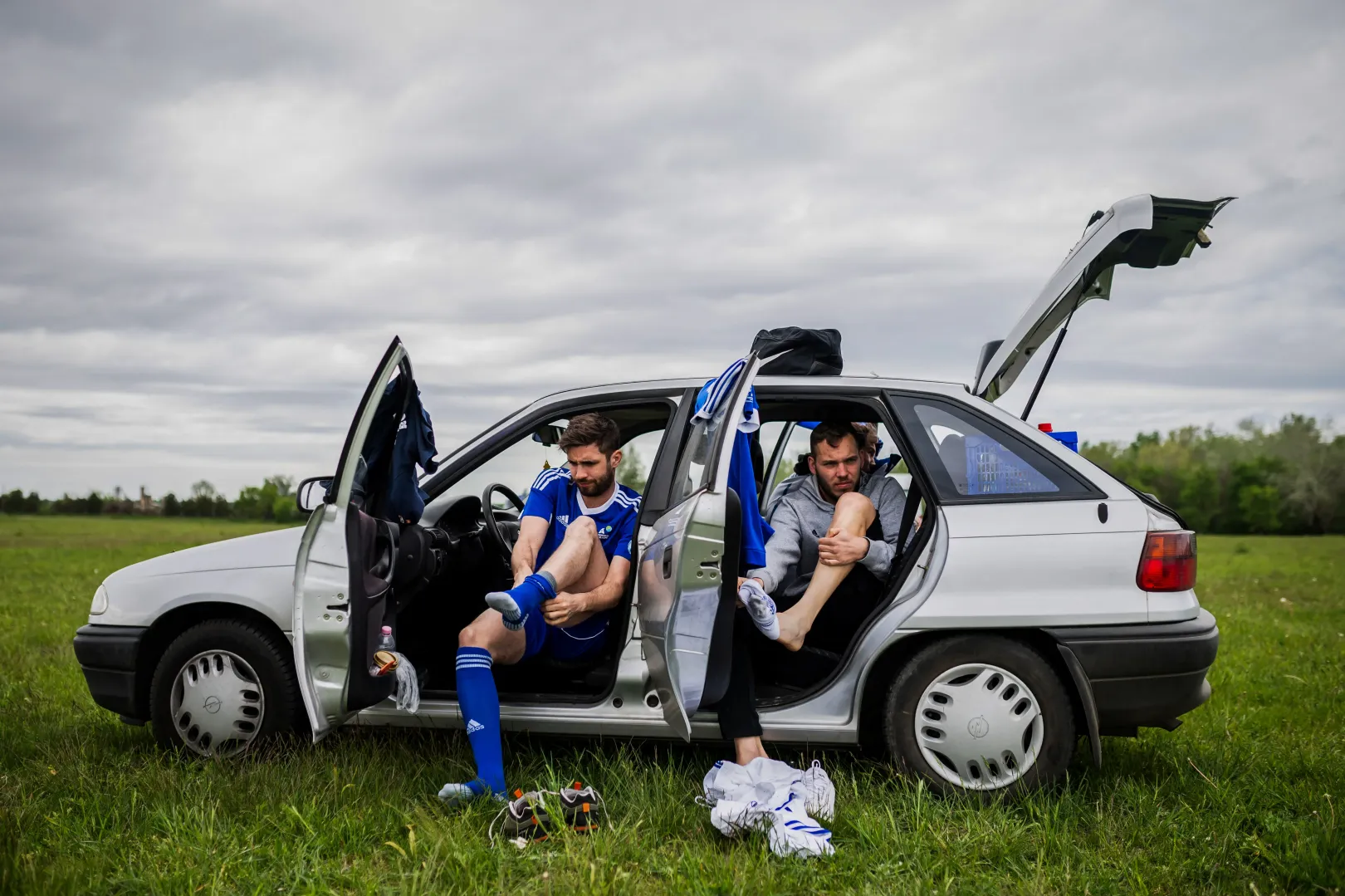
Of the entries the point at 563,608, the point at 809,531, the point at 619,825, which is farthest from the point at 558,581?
the point at 809,531

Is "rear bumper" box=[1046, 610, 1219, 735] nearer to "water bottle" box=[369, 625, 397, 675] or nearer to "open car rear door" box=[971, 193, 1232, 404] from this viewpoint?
"open car rear door" box=[971, 193, 1232, 404]

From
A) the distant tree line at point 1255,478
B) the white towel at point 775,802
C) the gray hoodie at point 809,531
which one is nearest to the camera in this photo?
the white towel at point 775,802

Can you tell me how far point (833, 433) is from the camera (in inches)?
165

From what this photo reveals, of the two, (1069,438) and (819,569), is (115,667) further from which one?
(1069,438)

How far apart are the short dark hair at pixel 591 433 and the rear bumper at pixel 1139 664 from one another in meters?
1.80

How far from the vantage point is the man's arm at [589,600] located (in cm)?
367

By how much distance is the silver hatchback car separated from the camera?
3473 mm

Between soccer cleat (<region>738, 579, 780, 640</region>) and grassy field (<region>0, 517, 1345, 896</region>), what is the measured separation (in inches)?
23.8

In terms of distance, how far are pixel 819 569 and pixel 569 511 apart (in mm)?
1033

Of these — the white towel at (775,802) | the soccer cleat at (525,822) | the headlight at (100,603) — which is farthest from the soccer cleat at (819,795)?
the headlight at (100,603)

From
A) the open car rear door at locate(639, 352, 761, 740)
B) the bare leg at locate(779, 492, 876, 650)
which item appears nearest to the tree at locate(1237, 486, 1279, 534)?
the bare leg at locate(779, 492, 876, 650)

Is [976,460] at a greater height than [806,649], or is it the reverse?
[976,460]

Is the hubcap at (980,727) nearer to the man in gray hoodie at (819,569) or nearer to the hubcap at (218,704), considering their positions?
the man in gray hoodie at (819,569)

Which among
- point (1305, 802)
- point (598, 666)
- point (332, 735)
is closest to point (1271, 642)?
point (1305, 802)
